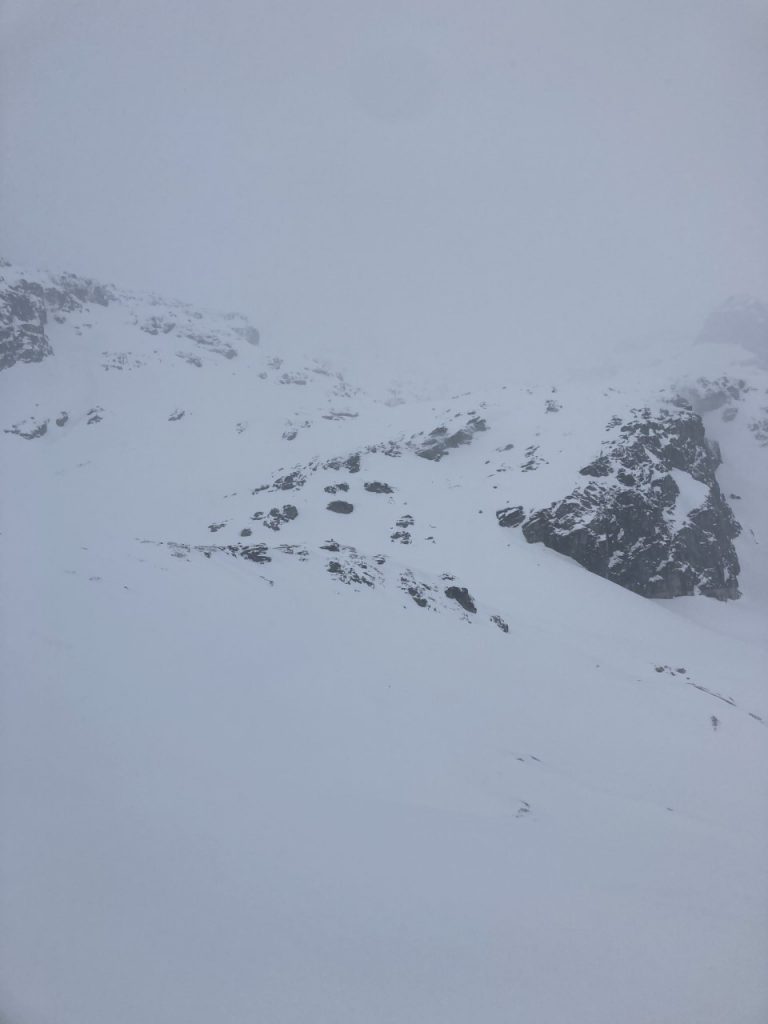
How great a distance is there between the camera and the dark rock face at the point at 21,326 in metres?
55.9

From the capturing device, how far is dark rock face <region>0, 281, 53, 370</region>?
55.9 m

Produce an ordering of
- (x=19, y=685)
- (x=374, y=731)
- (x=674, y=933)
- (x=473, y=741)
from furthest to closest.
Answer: (x=473, y=741)
(x=374, y=731)
(x=19, y=685)
(x=674, y=933)

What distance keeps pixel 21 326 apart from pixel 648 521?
69.9m


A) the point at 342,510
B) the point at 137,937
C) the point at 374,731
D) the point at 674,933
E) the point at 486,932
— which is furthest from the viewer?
the point at 342,510

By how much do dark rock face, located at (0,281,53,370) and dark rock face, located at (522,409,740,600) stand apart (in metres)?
60.0

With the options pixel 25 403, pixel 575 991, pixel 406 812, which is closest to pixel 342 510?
pixel 406 812

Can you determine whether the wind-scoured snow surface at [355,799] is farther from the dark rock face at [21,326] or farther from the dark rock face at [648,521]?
the dark rock face at [21,326]

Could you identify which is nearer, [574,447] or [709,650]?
[709,650]

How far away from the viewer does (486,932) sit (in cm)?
533

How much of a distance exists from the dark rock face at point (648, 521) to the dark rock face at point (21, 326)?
60.0 meters

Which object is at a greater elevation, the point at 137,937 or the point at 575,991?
the point at 137,937

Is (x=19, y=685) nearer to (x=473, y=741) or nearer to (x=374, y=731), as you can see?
(x=374, y=731)

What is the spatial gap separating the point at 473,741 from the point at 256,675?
4.48m

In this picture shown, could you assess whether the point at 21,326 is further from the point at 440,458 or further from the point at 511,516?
the point at 511,516
